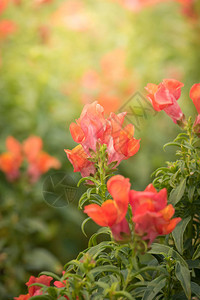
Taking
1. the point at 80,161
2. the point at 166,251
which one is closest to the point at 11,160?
the point at 80,161

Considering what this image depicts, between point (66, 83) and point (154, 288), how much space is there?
1566 millimetres

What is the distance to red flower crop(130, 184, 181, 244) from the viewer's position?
19.3 inches

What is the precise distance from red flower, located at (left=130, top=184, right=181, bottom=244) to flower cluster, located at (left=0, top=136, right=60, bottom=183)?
95 centimetres

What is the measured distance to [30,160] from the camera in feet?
4.87

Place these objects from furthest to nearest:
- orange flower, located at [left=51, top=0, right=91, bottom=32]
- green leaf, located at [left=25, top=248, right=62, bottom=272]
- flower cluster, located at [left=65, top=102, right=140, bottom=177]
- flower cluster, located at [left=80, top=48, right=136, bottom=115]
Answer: orange flower, located at [left=51, top=0, right=91, bottom=32] → flower cluster, located at [left=80, top=48, right=136, bottom=115] → green leaf, located at [left=25, top=248, right=62, bottom=272] → flower cluster, located at [left=65, top=102, right=140, bottom=177]

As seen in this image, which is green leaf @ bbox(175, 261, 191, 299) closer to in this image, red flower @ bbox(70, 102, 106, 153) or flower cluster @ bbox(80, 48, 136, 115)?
red flower @ bbox(70, 102, 106, 153)

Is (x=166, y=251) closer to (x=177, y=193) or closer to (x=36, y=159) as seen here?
(x=177, y=193)

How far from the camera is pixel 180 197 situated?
0.58 metres

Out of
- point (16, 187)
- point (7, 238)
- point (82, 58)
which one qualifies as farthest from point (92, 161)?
point (82, 58)

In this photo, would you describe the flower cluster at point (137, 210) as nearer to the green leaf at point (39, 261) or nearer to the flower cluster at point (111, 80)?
the green leaf at point (39, 261)

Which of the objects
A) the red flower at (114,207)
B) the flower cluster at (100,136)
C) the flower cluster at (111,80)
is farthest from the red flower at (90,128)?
the flower cluster at (111,80)

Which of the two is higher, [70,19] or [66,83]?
[70,19]

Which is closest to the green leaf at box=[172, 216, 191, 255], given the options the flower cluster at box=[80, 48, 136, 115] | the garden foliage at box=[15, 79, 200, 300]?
the garden foliage at box=[15, 79, 200, 300]

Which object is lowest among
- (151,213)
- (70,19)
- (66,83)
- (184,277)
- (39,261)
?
(39,261)
